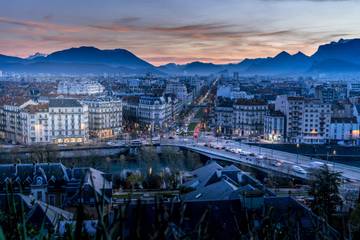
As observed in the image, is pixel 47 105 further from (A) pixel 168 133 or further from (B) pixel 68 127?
(A) pixel 168 133

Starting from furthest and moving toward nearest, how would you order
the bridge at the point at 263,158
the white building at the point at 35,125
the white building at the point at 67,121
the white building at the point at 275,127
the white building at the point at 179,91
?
1. the white building at the point at 179,91
2. the white building at the point at 275,127
3. the white building at the point at 67,121
4. the white building at the point at 35,125
5. the bridge at the point at 263,158

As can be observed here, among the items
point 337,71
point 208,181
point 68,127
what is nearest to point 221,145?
point 68,127

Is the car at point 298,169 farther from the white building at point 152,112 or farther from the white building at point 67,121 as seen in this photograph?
the white building at point 152,112

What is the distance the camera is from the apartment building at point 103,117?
103 ft

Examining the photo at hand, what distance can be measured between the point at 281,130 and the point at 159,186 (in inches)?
618

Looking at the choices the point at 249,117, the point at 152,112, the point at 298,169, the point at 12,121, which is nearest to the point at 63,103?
the point at 12,121

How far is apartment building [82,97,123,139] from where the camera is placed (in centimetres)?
3144

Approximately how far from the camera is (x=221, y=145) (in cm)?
2711

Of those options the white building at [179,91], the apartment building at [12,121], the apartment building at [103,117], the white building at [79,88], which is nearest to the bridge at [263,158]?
the apartment building at [103,117]

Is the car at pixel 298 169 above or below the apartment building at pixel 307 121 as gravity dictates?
below

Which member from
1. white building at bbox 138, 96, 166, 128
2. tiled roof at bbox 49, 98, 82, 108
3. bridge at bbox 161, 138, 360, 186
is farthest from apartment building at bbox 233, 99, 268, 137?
tiled roof at bbox 49, 98, 82, 108

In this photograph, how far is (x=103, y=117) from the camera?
31.7 meters

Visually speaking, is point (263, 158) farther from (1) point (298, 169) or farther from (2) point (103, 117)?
(2) point (103, 117)

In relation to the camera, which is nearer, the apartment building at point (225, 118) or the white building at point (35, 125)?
the white building at point (35, 125)
